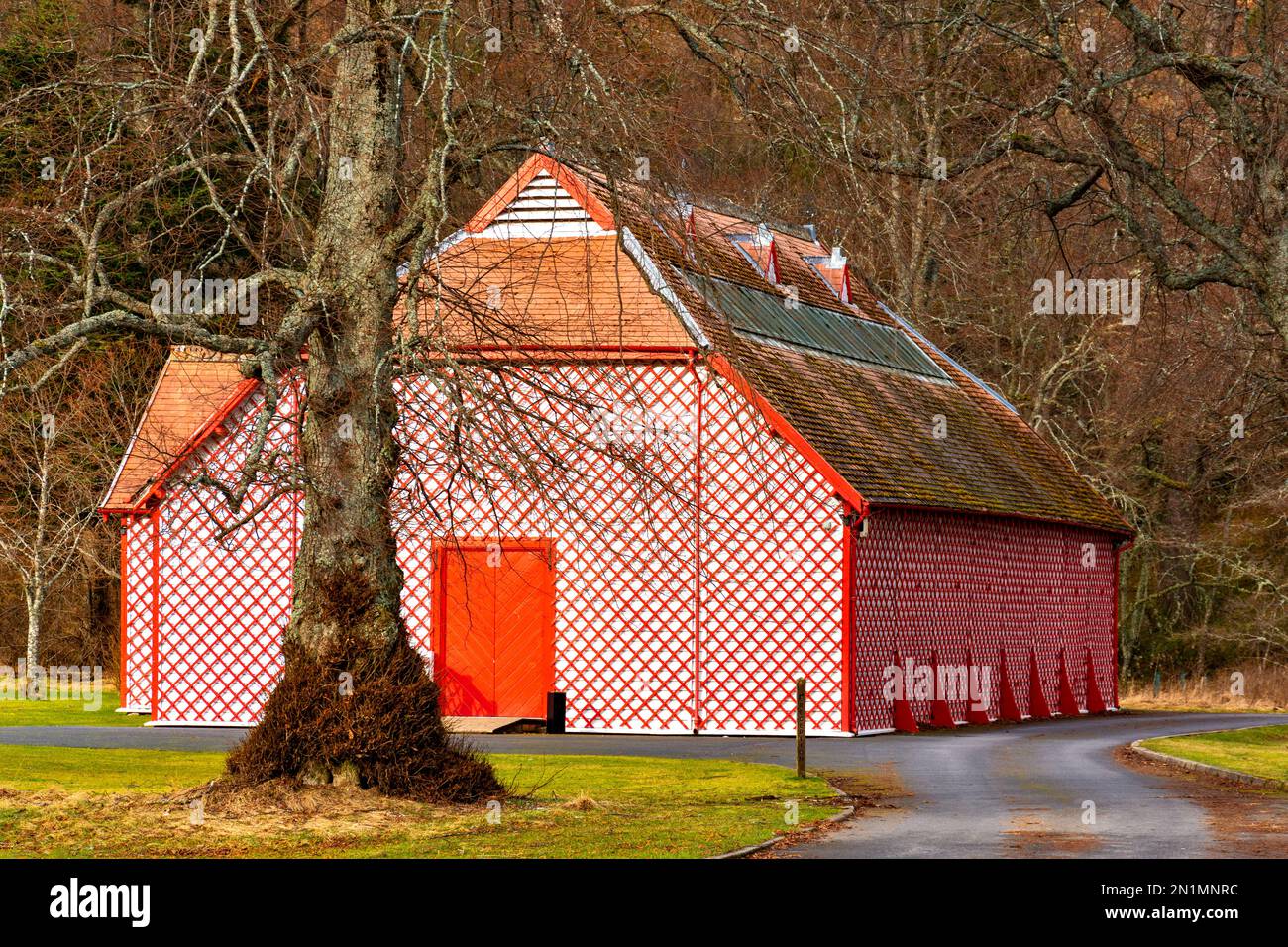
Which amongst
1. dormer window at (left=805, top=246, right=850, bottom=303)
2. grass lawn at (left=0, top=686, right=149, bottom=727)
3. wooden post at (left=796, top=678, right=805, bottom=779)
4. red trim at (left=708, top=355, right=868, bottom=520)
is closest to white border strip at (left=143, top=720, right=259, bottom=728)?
grass lawn at (left=0, top=686, right=149, bottom=727)

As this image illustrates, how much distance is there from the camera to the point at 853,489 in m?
26.6

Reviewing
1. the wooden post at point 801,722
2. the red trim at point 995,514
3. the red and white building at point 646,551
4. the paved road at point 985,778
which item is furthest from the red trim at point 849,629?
the wooden post at point 801,722

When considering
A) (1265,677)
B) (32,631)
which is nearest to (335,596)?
(32,631)

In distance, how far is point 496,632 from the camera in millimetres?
28281

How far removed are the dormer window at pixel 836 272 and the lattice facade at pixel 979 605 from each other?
5.50 metres

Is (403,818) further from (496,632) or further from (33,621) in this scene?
(33,621)

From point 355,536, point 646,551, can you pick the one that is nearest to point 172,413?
point 646,551

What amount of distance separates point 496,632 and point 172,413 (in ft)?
24.1

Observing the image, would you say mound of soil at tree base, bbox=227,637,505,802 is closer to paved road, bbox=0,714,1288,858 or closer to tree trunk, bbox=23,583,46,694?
paved road, bbox=0,714,1288,858

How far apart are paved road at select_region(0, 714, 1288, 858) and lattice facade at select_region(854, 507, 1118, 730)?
113 cm

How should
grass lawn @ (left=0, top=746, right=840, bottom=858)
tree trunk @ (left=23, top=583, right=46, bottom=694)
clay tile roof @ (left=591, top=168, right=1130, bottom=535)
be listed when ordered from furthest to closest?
tree trunk @ (left=23, top=583, right=46, bottom=694) → clay tile roof @ (left=591, top=168, right=1130, bottom=535) → grass lawn @ (left=0, top=746, right=840, bottom=858)

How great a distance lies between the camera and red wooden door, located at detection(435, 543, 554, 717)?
→ 2803cm
